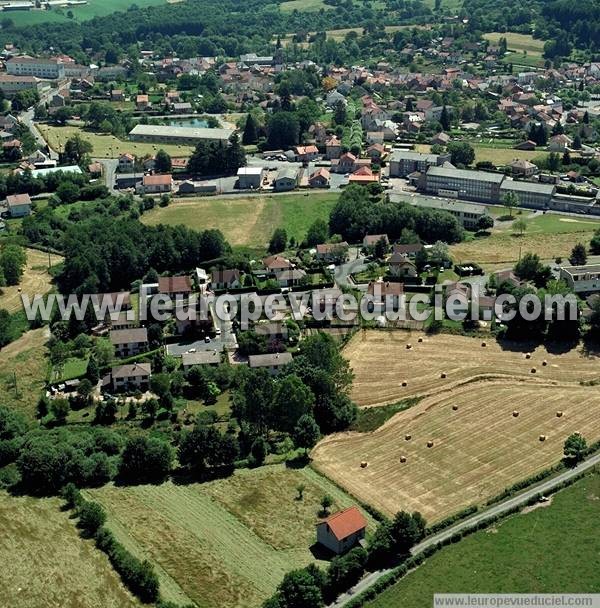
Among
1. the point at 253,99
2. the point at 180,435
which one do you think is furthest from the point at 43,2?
the point at 180,435

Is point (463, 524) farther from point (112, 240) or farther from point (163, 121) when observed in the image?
point (163, 121)

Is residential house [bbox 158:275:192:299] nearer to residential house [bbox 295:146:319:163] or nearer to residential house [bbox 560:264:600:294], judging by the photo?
residential house [bbox 560:264:600:294]

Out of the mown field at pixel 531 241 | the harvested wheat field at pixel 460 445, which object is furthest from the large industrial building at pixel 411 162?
the harvested wheat field at pixel 460 445


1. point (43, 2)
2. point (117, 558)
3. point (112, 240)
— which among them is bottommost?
point (117, 558)

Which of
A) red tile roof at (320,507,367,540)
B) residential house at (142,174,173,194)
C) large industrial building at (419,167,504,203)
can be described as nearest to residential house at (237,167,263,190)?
residential house at (142,174,173,194)

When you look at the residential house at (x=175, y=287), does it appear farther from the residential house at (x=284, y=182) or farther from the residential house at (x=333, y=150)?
the residential house at (x=333, y=150)

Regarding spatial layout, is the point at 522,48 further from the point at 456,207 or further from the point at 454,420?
the point at 454,420
